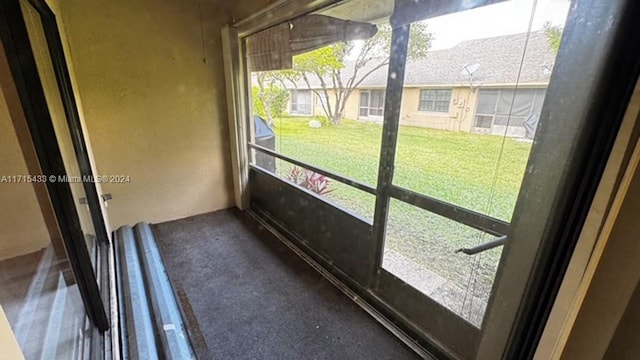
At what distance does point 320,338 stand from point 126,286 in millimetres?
1335

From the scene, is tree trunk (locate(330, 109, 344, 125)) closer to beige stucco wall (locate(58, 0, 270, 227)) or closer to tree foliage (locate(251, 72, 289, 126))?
tree foliage (locate(251, 72, 289, 126))

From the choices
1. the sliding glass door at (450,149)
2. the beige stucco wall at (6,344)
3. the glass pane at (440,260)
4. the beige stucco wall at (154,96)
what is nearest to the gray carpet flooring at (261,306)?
the sliding glass door at (450,149)

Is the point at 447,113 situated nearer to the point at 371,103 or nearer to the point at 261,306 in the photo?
the point at 371,103

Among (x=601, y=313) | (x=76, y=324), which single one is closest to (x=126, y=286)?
(x=76, y=324)

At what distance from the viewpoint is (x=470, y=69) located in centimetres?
117

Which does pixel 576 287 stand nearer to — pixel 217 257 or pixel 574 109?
pixel 574 109

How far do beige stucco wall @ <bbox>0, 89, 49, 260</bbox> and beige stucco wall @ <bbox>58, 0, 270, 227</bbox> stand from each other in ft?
4.51

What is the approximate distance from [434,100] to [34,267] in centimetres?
208

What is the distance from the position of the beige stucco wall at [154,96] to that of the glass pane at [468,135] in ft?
7.02

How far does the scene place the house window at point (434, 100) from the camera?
1.27 metres

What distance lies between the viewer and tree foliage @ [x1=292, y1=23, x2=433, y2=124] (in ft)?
4.42

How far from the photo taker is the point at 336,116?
194cm

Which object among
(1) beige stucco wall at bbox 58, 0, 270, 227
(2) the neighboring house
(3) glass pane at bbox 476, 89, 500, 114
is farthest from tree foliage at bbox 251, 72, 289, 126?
(3) glass pane at bbox 476, 89, 500, 114

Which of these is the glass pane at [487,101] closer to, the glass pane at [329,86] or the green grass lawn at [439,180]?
the green grass lawn at [439,180]
